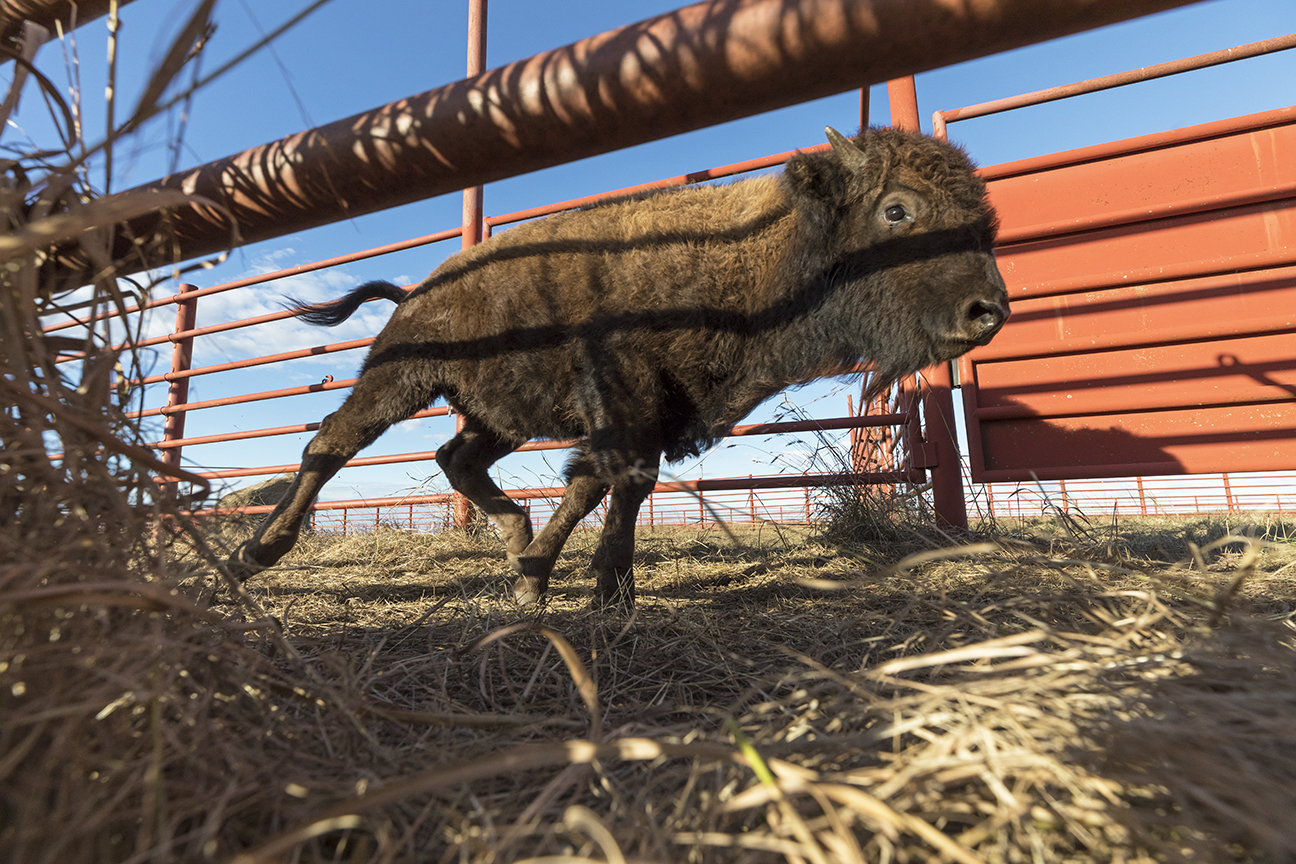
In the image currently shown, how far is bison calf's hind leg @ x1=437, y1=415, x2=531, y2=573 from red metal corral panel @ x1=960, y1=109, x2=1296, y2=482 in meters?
3.11

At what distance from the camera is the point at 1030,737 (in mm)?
685

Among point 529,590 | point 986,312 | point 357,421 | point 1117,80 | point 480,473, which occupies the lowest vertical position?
point 529,590

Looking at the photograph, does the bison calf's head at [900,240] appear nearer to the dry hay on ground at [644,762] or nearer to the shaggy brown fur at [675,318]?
the shaggy brown fur at [675,318]

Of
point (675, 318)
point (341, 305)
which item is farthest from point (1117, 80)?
point (341, 305)

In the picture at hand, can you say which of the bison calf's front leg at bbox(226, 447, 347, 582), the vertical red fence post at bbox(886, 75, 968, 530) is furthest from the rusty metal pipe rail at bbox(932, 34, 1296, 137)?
the bison calf's front leg at bbox(226, 447, 347, 582)

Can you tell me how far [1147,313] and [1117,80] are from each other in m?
1.51

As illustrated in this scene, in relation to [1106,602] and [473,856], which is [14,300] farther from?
[1106,602]

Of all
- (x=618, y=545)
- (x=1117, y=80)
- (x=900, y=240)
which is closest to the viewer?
(x=618, y=545)

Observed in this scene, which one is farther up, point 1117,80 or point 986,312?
point 1117,80

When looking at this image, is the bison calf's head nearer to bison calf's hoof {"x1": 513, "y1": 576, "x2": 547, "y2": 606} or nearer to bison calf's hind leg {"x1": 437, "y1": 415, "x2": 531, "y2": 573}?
bison calf's hoof {"x1": 513, "y1": 576, "x2": 547, "y2": 606}

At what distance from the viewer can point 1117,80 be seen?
A: 3.88 meters

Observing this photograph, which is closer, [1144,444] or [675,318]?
[675,318]

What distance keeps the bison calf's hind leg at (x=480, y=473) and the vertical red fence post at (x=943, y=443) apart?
2.69 meters

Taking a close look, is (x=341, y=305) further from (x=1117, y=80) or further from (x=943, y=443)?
(x=1117, y=80)
